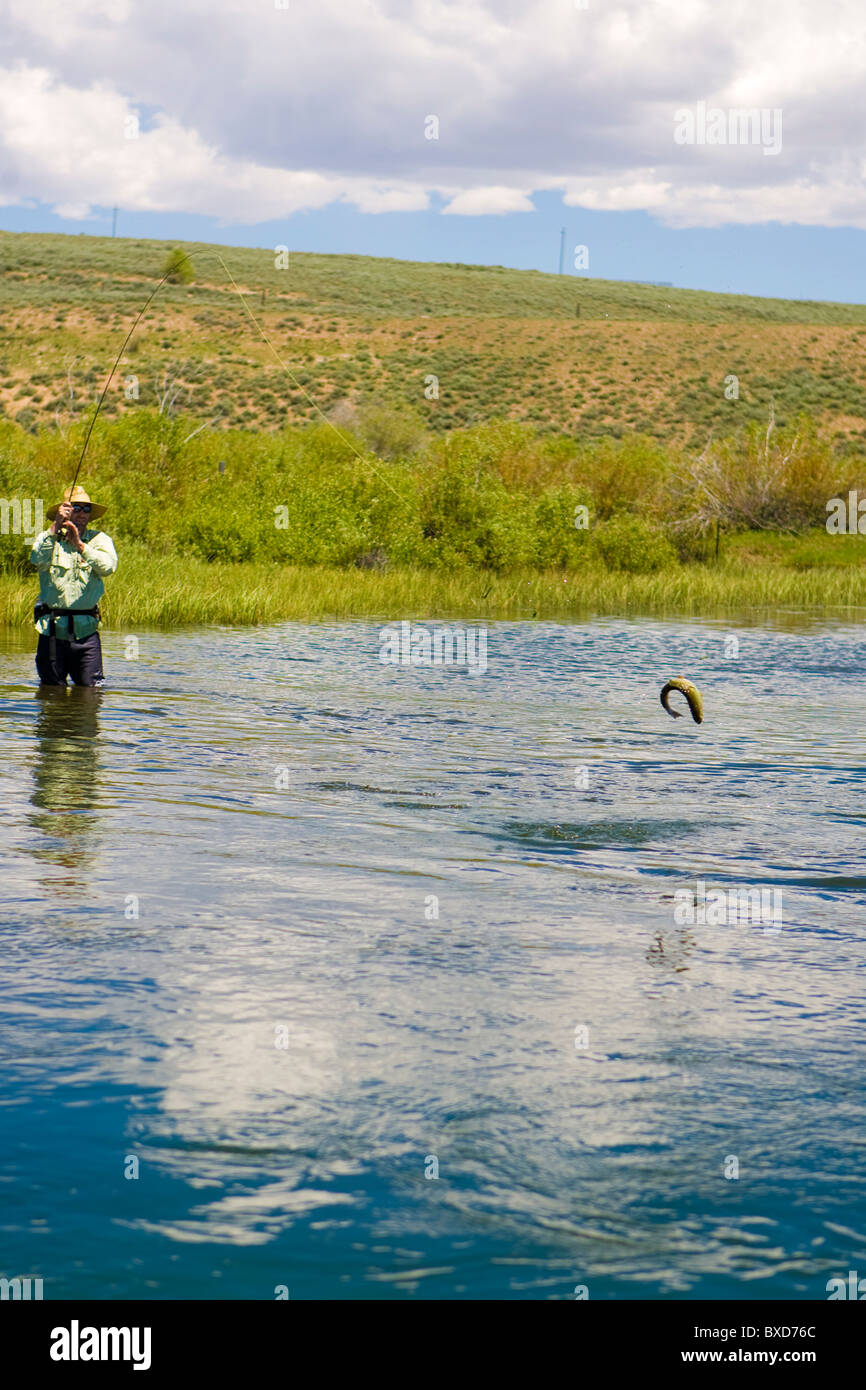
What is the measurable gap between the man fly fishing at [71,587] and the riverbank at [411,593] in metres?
7.68

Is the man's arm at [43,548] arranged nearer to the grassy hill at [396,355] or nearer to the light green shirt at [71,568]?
the light green shirt at [71,568]

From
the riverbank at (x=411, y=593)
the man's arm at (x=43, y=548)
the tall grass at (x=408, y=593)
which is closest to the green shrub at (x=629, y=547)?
the riverbank at (x=411, y=593)

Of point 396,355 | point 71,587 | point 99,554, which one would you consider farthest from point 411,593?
point 396,355

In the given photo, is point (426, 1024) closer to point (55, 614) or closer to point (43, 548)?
point (43, 548)

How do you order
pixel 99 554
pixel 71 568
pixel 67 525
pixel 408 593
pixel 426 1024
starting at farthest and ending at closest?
pixel 408 593, pixel 71 568, pixel 99 554, pixel 67 525, pixel 426 1024

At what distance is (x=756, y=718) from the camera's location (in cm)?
1562

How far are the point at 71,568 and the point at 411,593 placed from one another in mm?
14693

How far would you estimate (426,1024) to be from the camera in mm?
6219

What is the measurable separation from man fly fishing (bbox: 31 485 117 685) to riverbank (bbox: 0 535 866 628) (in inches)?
302

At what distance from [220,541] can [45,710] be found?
53.0ft

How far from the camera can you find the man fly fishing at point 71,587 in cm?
1410

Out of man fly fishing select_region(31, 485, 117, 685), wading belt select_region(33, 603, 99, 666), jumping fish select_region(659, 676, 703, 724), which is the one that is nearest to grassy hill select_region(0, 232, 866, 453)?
man fly fishing select_region(31, 485, 117, 685)

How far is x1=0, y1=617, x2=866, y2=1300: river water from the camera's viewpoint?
4.55m
